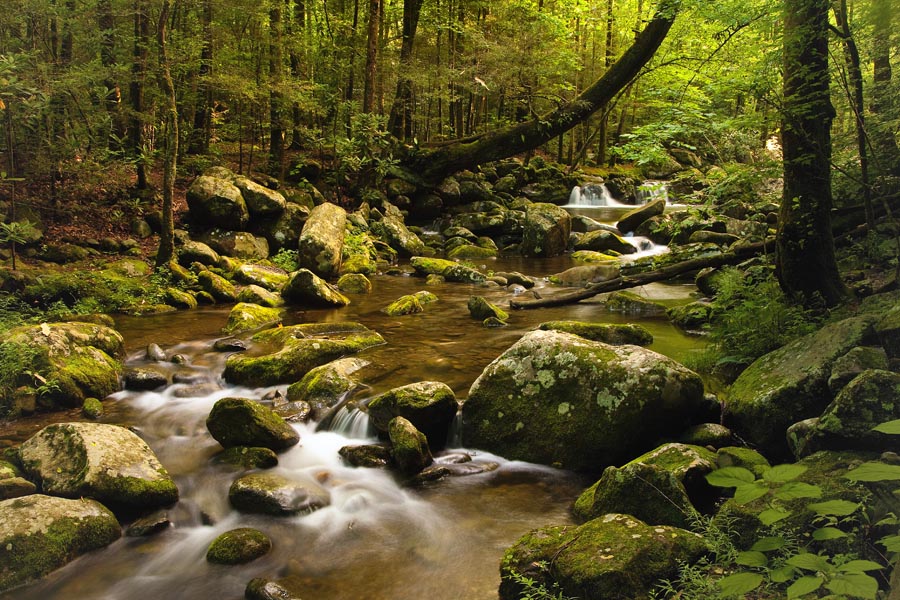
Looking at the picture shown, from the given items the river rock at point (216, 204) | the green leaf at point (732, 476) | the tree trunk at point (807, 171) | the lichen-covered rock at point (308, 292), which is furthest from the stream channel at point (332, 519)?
the river rock at point (216, 204)

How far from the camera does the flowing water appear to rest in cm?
396

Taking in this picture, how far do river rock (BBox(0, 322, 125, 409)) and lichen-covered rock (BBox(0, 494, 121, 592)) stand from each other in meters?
2.49

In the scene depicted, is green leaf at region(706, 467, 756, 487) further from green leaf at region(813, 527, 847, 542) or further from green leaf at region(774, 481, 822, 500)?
green leaf at region(813, 527, 847, 542)

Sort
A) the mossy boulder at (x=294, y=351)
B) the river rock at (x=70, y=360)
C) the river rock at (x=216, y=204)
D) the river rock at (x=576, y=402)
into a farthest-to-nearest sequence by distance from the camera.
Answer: the river rock at (x=216, y=204) < the mossy boulder at (x=294, y=351) < the river rock at (x=70, y=360) < the river rock at (x=576, y=402)

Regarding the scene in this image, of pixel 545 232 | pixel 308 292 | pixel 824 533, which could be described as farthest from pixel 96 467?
pixel 545 232

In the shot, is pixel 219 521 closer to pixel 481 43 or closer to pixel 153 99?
pixel 153 99

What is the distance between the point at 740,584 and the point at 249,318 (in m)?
9.02

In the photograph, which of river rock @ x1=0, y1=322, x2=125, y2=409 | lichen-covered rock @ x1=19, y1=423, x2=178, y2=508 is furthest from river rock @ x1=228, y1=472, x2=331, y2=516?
river rock @ x1=0, y1=322, x2=125, y2=409

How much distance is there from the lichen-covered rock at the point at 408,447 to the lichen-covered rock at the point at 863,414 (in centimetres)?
325

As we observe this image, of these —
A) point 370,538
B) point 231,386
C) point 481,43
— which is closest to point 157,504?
point 370,538

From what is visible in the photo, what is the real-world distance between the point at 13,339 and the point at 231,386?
2.52 meters

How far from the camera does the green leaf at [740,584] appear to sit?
180 cm

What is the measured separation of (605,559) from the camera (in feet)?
10.2

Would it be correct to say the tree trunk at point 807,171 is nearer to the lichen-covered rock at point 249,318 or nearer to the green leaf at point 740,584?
the green leaf at point 740,584
